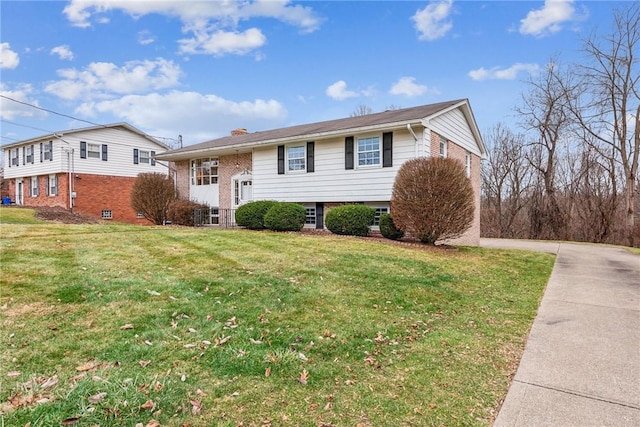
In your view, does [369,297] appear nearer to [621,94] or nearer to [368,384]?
[368,384]

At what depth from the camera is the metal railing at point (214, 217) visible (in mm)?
17562

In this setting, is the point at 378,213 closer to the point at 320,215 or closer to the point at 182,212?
the point at 320,215

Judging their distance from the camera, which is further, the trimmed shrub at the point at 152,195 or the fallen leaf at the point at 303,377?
the trimmed shrub at the point at 152,195

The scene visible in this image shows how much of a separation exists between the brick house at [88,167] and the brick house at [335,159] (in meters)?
9.67

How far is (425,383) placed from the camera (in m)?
3.21

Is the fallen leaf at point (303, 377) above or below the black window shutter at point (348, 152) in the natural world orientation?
below

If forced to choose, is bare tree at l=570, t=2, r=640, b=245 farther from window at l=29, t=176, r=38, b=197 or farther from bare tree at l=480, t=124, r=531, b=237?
window at l=29, t=176, r=38, b=197

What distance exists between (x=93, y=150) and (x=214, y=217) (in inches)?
522

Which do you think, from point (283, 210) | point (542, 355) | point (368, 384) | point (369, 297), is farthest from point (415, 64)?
point (368, 384)

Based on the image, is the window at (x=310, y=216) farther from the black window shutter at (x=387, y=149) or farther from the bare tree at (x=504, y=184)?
the bare tree at (x=504, y=184)

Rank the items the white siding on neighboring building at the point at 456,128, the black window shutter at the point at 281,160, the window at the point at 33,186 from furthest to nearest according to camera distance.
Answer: the window at the point at 33,186
the black window shutter at the point at 281,160
the white siding on neighboring building at the point at 456,128

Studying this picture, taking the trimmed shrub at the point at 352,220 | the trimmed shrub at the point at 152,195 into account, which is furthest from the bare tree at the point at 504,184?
the trimmed shrub at the point at 152,195

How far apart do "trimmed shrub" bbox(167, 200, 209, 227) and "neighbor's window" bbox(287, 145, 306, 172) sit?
557 cm

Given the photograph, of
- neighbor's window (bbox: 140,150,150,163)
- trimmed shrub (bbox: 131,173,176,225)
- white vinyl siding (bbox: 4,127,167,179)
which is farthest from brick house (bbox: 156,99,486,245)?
neighbor's window (bbox: 140,150,150,163)
